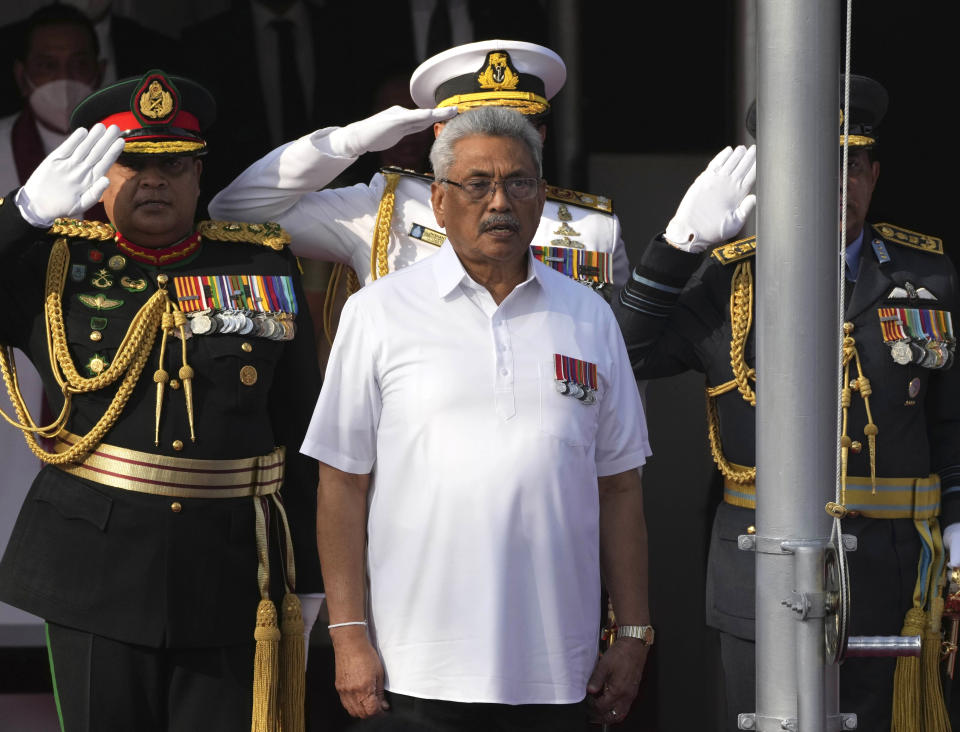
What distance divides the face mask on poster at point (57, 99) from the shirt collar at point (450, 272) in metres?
1.83

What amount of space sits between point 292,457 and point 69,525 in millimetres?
509

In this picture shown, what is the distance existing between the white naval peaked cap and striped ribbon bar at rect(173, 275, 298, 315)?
62cm

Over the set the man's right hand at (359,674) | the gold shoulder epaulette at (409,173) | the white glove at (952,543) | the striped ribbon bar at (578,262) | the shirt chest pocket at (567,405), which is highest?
the gold shoulder epaulette at (409,173)

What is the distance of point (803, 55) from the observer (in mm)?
2338

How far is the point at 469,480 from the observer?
8.50ft

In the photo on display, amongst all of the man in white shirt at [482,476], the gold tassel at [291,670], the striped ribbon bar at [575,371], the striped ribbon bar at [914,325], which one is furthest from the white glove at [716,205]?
the gold tassel at [291,670]

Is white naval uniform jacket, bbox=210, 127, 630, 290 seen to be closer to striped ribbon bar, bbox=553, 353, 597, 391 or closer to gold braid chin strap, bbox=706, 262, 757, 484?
gold braid chin strap, bbox=706, 262, 757, 484

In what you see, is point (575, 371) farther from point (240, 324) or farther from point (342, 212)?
point (342, 212)

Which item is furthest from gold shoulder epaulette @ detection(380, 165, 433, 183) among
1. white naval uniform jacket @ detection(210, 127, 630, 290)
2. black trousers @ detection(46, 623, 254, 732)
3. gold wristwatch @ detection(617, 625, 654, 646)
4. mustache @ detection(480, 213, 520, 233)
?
gold wristwatch @ detection(617, 625, 654, 646)

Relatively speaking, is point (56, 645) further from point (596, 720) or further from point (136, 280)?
point (596, 720)

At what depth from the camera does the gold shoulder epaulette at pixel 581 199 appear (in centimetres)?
384

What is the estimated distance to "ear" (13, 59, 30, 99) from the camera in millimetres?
4234

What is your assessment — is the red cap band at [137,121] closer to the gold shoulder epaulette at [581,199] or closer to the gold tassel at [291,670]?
the gold shoulder epaulette at [581,199]

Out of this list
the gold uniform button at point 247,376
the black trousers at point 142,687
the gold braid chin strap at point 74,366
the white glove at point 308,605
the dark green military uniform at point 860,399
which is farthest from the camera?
the dark green military uniform at point 860,399
